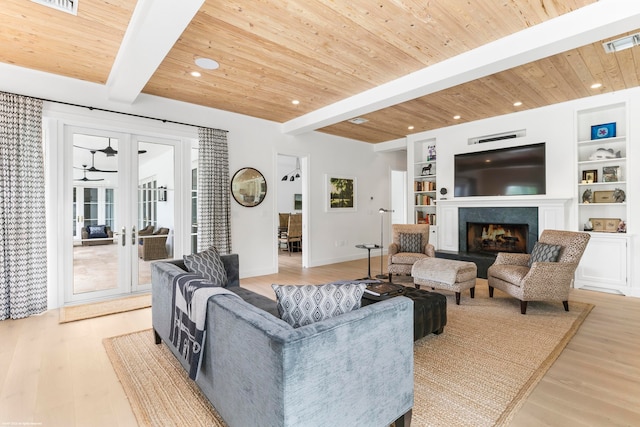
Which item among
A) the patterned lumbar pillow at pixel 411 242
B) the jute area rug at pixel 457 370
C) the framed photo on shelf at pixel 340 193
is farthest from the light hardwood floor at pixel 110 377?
the framed photo on shelf at pixel 340 193

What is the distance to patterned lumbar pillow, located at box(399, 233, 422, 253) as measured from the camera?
518 cm

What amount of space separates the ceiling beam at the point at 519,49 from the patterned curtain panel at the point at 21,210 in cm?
391

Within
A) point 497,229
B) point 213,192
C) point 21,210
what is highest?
point 213,192

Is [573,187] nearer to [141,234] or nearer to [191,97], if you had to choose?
[191,97]

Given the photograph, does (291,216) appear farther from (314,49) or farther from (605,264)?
(605,264)

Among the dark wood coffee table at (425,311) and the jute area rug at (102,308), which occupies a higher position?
the dark wood coffee table at (425,311)

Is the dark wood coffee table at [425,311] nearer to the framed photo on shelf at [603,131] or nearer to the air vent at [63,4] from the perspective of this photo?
the air vent at [63,4]

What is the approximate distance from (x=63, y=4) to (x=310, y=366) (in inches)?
124

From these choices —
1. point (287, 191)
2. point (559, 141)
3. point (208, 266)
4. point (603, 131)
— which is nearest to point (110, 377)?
point (208, 266)


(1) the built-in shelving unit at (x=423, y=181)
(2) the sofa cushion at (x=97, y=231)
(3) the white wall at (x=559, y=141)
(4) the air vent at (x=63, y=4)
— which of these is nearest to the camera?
(4) the air vent at (x=63, y=4)

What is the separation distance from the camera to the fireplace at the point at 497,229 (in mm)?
5145

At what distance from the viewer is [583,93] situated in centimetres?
441

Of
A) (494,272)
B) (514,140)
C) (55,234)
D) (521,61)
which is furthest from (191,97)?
(514,140)

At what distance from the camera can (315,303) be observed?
162 cm
